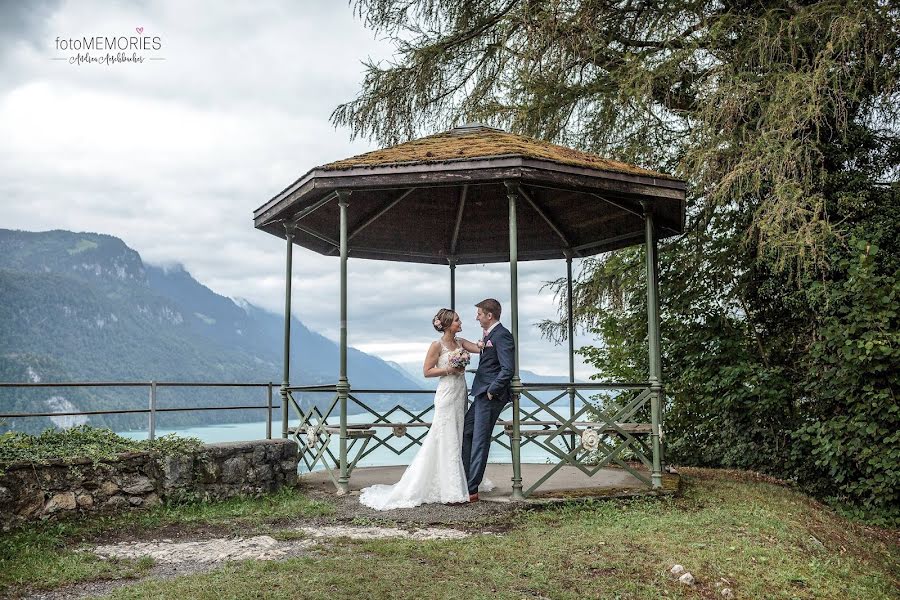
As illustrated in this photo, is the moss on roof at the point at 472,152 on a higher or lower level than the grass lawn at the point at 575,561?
higher

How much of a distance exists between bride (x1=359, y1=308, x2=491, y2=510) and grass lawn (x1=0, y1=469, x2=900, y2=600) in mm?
665

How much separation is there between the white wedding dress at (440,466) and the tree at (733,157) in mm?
4336

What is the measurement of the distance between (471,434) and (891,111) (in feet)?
24.1

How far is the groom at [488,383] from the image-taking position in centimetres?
755

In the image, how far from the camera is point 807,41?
400 inches

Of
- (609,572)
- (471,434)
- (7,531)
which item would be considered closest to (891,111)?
(471,434)

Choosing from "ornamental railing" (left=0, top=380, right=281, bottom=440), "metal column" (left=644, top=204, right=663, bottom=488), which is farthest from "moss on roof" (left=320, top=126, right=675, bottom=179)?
"ornamental railing" (left=0, top=380, right=281, bottom=440)

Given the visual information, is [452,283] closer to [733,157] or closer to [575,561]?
[733,157]

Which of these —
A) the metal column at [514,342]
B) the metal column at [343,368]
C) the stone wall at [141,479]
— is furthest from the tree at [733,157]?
the stone wall at [141,479]

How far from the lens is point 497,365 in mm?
7676

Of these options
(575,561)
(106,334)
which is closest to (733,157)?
(575,561)

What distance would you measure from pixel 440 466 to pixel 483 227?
4.46m

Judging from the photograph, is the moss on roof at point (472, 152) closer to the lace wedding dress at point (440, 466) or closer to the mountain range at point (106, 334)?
the lace wedding dress at point (440, 466)

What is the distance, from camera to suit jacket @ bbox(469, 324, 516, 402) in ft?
24.6
